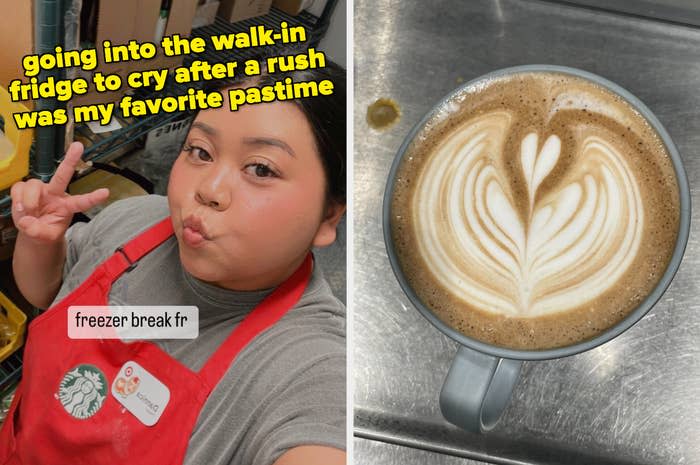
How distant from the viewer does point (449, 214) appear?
1.83 ft

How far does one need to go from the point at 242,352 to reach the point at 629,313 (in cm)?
34

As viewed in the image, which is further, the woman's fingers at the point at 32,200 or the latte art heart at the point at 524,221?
the latte art heart at the point at 524,221

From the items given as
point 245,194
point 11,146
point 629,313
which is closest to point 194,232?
point 245,194

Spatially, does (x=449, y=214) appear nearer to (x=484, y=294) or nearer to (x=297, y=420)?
(x=484, y=294)

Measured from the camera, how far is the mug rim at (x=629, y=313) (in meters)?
0.52

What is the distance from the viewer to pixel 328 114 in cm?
46

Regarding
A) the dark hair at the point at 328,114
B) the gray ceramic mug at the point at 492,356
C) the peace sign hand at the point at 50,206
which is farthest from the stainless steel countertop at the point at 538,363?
the peace sign hand at the point at 50,206

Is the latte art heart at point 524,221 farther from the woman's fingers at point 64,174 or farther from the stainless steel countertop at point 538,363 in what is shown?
the woman's fingers at point 64,174

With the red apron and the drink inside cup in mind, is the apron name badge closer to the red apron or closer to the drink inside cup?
the red apron

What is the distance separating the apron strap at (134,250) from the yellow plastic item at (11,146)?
106 millimetres

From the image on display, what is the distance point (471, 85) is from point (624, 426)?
1.28 ft

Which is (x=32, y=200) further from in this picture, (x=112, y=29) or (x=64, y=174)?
(x=112, y=29)

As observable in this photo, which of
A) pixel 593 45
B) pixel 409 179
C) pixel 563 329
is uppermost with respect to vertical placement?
pixel 593 45

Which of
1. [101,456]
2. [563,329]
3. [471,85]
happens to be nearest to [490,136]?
[471,85]
